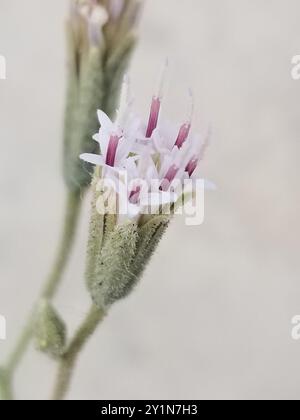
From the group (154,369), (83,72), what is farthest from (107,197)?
(154,369)

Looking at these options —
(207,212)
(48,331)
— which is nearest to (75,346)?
(48,331)

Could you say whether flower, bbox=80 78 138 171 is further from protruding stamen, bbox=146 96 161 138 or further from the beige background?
the beige background

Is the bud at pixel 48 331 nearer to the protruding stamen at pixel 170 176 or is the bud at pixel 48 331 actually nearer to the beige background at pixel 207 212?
the protruding stamen at pixel 170 176

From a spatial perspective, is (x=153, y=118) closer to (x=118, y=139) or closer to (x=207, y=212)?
(x=118, y=139)

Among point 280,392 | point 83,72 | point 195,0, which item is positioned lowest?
point 280,392

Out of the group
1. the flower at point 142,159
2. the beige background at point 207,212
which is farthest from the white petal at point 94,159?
the beige background at point 207,212
